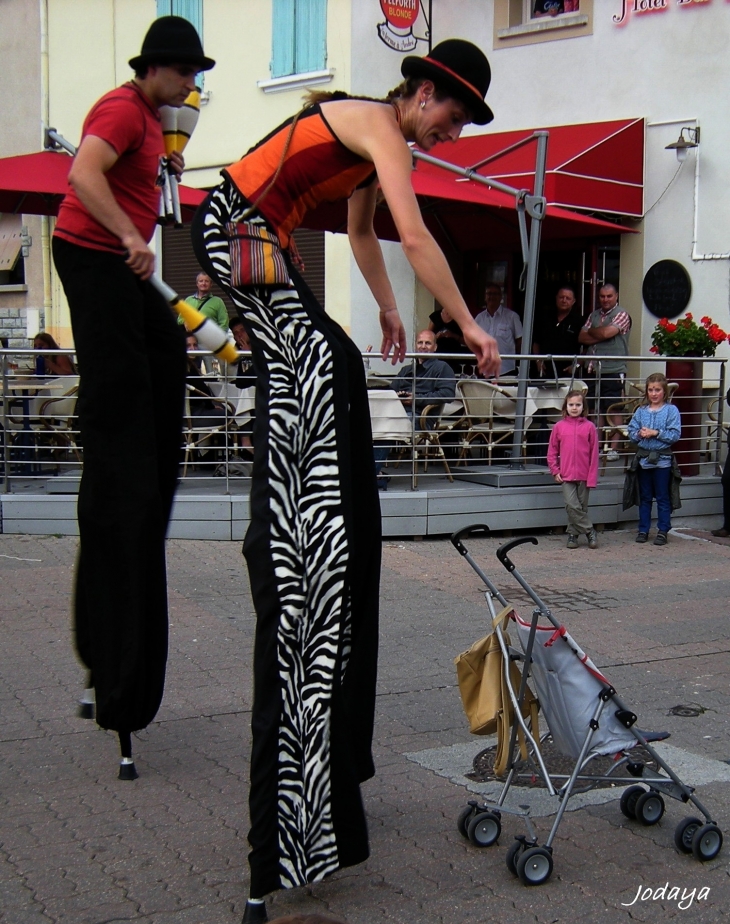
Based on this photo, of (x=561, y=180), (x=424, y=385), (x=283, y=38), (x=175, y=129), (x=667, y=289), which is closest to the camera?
(x=175, y=129)

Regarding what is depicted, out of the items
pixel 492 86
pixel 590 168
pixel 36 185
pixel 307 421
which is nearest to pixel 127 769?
pixel 307 421

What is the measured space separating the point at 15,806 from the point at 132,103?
221 centimetres

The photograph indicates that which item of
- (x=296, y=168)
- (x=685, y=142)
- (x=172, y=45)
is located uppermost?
(x=685, y=142)

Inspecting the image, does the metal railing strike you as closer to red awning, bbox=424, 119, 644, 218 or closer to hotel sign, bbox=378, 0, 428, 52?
red awning, bbox=424, 119, 644, 218

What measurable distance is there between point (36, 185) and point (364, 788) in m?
8.03

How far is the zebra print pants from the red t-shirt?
22.0 inches

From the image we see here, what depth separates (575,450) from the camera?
366 inches

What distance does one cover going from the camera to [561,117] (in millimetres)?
13852

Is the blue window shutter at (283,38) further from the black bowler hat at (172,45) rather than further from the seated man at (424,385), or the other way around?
the black bowler hat at (172,45)

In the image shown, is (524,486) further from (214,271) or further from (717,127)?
(214,271)

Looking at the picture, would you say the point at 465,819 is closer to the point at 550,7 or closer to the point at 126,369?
the point at 126,369

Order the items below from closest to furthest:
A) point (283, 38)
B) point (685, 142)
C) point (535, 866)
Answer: point (535, 866), point (685, 142), point (283, 38)

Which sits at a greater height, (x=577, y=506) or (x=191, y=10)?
(x=191, y=10)

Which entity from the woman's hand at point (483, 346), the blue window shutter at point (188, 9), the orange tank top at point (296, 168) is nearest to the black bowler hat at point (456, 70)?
the orange tank top at point (296, 168)
